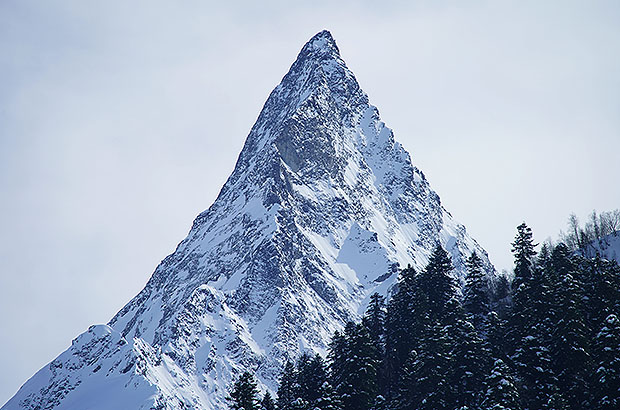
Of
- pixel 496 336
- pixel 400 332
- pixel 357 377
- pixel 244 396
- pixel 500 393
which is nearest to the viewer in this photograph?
pixel 500 393

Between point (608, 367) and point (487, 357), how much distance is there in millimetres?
11264

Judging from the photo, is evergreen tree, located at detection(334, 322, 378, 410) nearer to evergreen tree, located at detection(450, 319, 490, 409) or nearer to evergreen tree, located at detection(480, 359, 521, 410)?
evergreen tree, located at detection(450, 319, 490, 409)

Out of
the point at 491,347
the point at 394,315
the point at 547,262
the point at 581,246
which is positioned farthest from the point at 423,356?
the point at 581,246

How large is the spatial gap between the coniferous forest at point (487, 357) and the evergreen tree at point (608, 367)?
0.07 meters

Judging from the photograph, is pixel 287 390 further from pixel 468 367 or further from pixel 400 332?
pixel 468 367

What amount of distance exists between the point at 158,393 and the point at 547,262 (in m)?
133

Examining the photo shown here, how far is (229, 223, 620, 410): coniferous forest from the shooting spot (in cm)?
6069

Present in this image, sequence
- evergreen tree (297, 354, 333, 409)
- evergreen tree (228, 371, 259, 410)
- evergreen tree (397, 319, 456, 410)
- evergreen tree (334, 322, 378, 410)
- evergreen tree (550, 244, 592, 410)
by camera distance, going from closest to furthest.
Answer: evergreen tree (228, 371, 259, 410)
evergreen tree (550, 244, 592, 410)
evergreen tree (397, 319, 456, 410)
evergreen tree (334, 322, 378, 410)
evergreen tree (297, 354, 333, 409)

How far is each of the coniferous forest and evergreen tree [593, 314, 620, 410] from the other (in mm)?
74

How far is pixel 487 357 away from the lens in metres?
67.2

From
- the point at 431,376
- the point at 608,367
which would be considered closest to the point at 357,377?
the point at 431,376

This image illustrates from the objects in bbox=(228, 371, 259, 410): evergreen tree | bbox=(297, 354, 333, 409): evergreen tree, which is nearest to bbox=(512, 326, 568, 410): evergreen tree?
bbox=(297, 354, 333, 409): evergreen tree

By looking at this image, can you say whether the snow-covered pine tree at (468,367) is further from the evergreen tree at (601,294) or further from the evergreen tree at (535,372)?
the evergreen tree at (601,294)

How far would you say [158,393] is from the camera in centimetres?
19762
